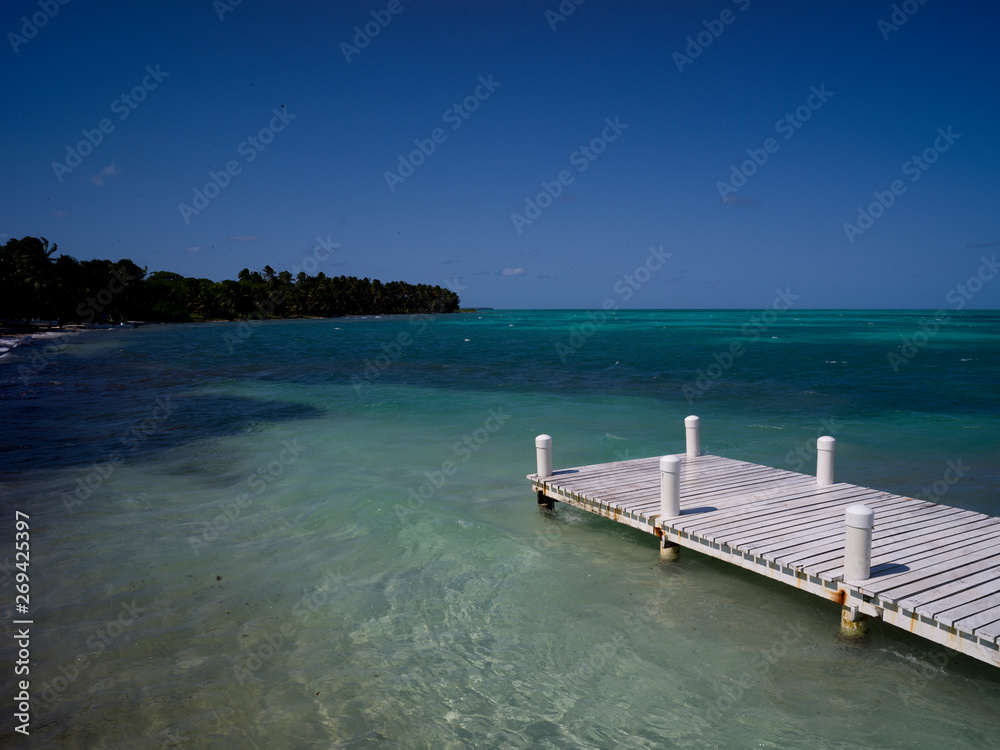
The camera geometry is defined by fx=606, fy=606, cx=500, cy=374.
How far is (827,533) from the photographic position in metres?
7.79

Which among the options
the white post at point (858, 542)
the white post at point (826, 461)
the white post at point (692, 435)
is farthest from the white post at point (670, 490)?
the white post at point (692, 435)

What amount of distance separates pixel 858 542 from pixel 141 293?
431 feet

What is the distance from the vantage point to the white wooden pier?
588cm

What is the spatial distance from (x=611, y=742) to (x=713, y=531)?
343 centimetres

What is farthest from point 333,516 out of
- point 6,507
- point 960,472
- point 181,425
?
point 960,472

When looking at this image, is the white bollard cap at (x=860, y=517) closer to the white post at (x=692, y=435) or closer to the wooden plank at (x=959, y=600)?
the wooden plank at (x=959, y=600)

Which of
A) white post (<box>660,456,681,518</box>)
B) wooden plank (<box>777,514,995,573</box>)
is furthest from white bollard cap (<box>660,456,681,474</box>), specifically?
wooden plank (<box>777,514,995,573</box>)

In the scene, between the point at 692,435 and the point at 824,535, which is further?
the point at 692,435

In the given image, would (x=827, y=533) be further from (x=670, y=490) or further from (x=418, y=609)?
(x=418, y=609)

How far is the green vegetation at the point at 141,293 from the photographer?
7912cm

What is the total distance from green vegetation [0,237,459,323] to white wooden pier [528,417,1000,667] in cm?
8393

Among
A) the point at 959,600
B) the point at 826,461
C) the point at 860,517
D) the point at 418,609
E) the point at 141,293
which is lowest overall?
the point at 418,609

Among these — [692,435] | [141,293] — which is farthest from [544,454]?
[141,293]

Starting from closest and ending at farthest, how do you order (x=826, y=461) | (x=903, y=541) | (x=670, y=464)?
(x=903, y=541)
(x=670, y=464)
(x=826, y=461)
